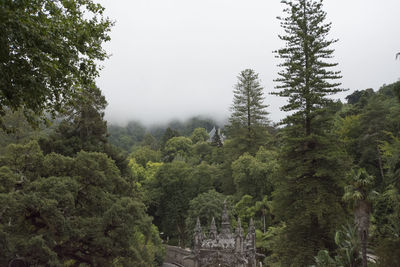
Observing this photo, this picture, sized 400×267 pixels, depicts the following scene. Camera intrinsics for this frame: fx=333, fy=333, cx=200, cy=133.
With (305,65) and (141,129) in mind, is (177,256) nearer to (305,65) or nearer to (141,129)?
(305,65)

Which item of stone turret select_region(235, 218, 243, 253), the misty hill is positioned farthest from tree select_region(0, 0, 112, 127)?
the misty hill

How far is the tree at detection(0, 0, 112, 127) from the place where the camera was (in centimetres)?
491

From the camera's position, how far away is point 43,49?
546 centimetres

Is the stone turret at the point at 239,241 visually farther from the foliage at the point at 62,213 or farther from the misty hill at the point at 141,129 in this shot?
the misty hill at the point at 141,129

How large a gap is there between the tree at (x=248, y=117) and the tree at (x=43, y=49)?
2950cm

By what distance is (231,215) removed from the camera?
28203 mm

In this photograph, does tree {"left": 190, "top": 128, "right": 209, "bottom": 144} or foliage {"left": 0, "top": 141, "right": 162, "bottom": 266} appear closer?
foliage {"left": 0, "top": 141, "right": 162, "bottom": 266}

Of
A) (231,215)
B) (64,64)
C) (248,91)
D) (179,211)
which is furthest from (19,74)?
(248,91)

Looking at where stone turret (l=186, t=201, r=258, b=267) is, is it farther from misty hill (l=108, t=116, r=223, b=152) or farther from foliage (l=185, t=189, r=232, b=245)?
misty hill (l=108, t=116, r=223, b=152)

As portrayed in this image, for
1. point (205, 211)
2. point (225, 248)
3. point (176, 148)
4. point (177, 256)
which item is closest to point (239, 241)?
point (225, 248)

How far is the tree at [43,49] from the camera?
4.91 metres

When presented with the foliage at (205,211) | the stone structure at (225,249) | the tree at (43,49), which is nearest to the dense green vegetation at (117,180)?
the tree at (43,49)

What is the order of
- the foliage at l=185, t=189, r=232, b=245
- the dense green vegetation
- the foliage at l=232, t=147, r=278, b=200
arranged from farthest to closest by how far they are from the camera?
the foliage at l=232, t=147, r=278, b=200, the foliage at l=185, t=189, r=232, b=245, the dense green vegetation

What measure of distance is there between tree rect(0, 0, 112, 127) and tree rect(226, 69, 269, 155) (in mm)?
29500
